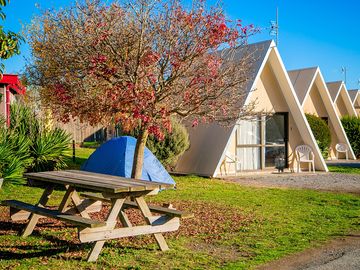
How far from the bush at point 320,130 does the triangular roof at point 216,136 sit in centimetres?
584

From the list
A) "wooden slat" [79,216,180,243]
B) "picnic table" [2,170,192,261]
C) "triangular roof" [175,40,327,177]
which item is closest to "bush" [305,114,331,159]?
"triangular roof" [175,40,327,177]

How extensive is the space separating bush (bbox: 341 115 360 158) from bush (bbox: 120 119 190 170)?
15.0 metres

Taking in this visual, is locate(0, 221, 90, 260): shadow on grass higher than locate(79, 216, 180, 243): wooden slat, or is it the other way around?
→ locate(79, 216, 180, 243): wooden slat

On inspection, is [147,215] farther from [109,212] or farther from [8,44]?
[8,44]

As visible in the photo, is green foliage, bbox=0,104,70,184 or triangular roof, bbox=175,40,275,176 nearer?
green foliage, bbox=0,104,70,184

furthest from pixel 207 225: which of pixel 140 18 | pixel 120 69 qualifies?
pixel 140 18

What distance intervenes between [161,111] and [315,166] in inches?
450

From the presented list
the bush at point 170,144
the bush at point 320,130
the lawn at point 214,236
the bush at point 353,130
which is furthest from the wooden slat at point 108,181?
the bush at point 353,130

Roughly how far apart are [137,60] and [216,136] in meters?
8.03

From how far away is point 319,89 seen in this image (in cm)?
2523

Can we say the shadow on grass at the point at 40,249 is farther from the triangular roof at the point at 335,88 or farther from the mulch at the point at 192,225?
the triangular roof at the point at 335,88

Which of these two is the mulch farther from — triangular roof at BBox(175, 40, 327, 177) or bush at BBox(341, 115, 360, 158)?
bush at BBox(341, 115, 360, 158)

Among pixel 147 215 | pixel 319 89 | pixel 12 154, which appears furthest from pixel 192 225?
pixel 319 89

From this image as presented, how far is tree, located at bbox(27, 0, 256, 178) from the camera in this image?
8.27 meters
